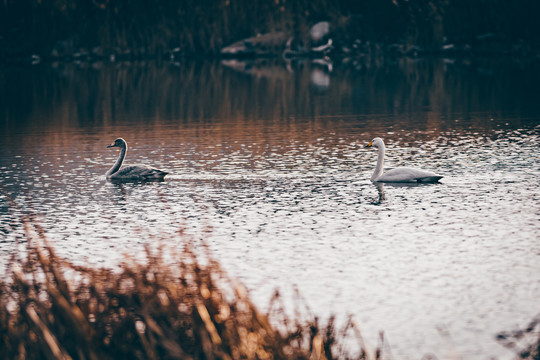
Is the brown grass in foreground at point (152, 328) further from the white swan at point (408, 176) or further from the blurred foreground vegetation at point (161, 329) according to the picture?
the white swan at point (408, 176)

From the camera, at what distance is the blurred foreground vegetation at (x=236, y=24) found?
74.8 meters

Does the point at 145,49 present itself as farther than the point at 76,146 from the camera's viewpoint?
Yes

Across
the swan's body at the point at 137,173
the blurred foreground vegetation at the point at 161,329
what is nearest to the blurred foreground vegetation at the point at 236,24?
the swan's body at the point at 137,173

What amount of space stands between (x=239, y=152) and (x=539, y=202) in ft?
30.0

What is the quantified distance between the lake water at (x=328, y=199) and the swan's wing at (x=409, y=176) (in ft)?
0.76

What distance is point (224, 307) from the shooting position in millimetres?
8602

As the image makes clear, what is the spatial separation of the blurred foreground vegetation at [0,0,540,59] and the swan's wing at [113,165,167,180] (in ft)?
191

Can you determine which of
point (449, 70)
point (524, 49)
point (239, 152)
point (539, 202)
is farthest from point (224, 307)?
point (524, 49)

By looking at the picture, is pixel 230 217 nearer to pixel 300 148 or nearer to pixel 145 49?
pixel 300 148

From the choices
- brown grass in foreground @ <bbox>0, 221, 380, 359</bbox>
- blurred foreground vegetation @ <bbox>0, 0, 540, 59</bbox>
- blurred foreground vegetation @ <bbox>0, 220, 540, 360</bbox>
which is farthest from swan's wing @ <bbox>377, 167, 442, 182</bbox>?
blurred foreground vegetation @ <bbox>0, 0, 540, 59</bbox>

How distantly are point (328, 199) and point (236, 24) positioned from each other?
63762 millimetres

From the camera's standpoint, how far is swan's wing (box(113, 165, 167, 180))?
62.5 ft

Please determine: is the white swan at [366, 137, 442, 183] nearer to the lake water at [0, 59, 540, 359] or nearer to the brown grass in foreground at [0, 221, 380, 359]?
the lake water at [0, 59, 540, 359]

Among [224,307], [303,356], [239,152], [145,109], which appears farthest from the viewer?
[145,109]
